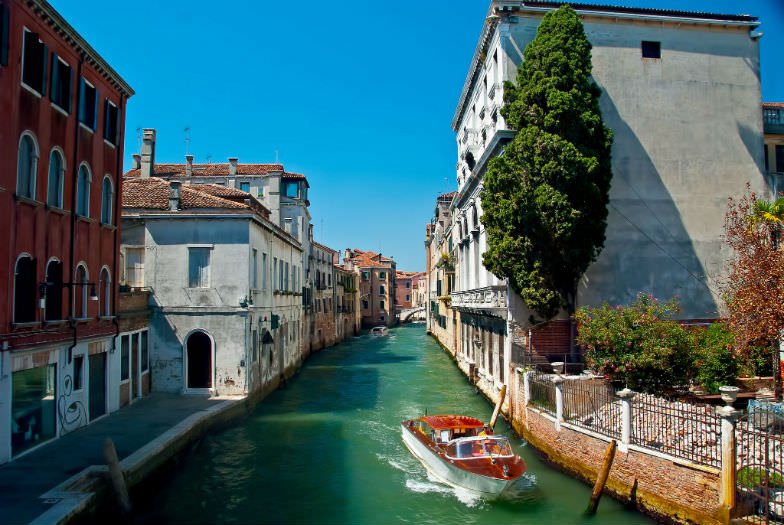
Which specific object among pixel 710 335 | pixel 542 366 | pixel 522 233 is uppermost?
pixel 522 233

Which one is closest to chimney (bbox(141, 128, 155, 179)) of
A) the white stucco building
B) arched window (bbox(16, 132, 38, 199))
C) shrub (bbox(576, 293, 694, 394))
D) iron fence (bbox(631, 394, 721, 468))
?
the white stucco building

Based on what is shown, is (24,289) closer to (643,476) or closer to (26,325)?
(26,325)

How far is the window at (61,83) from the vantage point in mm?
11677

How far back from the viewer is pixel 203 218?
17.4 metres

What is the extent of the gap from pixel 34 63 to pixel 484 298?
13670mm

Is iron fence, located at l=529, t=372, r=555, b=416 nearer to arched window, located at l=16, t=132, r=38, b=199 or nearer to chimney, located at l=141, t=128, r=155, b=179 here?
arched window, located at l=16, t=132, r=38, b=199

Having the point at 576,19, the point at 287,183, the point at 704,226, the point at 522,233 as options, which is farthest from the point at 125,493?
the point at 287,183

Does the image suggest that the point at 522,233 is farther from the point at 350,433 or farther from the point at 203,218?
the point at 203,218

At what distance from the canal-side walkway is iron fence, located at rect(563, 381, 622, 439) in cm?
845

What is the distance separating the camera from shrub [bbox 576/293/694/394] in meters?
12.1

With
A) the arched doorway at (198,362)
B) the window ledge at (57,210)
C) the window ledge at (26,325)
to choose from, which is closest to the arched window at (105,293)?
the window ledge at (57,210)

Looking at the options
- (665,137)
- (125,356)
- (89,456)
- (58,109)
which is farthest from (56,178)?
(665,137)

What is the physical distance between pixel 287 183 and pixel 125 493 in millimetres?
25177

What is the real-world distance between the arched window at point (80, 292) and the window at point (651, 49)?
56.2ft
